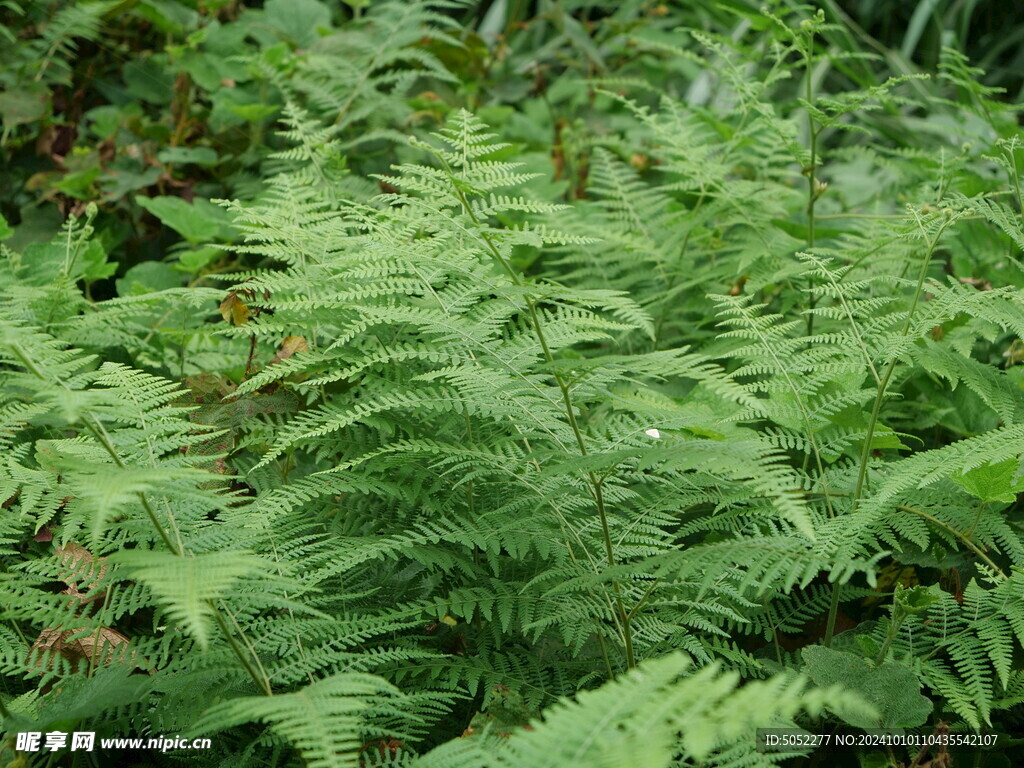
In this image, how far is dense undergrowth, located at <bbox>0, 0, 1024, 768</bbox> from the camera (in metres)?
1.10

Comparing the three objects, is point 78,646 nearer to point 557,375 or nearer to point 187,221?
point 557,375

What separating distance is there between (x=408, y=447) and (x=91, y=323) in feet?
2.26

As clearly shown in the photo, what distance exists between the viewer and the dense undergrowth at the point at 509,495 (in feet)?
3.60

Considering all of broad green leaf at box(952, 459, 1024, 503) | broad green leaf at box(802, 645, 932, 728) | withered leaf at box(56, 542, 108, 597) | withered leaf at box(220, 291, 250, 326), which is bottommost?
withered leaf at box(56, 542, 108, 597)

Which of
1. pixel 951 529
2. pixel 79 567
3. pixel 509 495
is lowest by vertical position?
pixel 79 567

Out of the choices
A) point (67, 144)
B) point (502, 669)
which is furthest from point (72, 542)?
point (67, 144)

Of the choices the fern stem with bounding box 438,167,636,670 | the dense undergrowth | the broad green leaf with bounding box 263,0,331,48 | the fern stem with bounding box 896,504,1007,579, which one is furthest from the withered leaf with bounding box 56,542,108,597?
the broad green leaf with bounding box 263,0,331,48

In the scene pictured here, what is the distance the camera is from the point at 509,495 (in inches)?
59.2

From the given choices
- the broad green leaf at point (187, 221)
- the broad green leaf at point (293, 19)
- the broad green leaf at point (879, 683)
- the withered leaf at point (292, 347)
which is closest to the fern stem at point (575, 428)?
the broad green leaf at point (879, 683)

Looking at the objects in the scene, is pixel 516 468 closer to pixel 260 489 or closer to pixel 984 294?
pixel 260 489

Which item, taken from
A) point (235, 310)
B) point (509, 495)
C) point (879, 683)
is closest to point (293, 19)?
point (235, 310)

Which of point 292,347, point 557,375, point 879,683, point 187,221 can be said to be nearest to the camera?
point 557,375

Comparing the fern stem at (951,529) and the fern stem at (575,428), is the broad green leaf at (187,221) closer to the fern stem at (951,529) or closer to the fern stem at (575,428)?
the fern stem at (575,428)

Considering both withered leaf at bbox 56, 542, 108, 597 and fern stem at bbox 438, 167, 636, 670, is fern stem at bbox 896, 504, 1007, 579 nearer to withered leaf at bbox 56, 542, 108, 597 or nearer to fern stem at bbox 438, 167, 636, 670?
fern stem at bbox 438, 167, 636, 670
